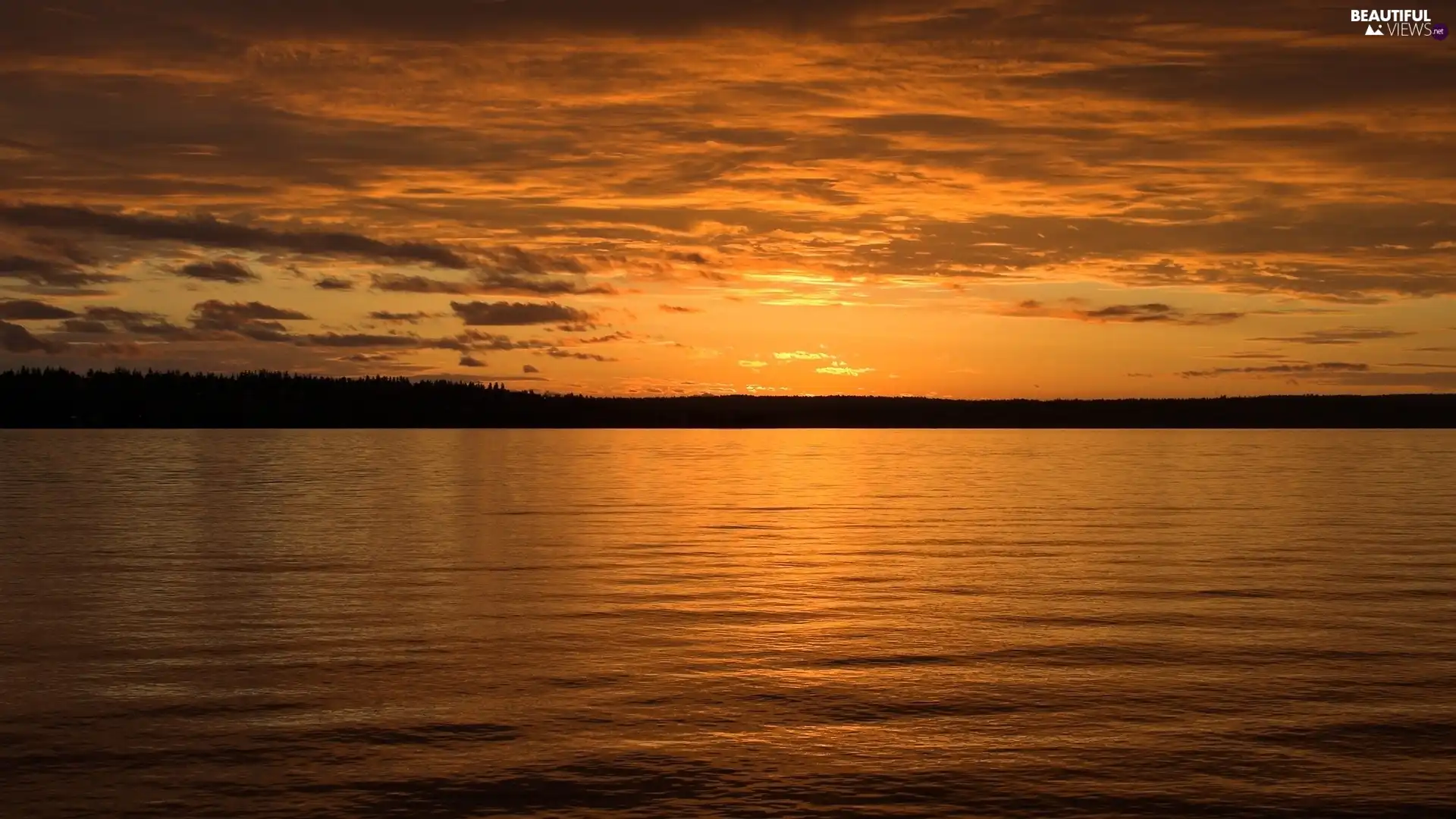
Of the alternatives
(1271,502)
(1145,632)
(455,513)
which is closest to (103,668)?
(1145,632)

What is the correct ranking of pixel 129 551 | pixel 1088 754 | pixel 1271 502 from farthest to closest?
pixel 1271 502, pixel 129 551, pixel 1088 754

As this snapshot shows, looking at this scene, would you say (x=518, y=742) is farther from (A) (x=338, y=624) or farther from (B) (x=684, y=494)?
(B) (x=684, y=494)

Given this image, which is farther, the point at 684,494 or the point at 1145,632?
the point at 684,494

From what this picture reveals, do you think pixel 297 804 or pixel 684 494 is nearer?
pixel 297 804

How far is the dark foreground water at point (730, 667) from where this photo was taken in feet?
56.9

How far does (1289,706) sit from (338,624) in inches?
757

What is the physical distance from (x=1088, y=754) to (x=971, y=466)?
3977 inches

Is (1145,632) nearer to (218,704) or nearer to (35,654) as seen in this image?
(218,704)

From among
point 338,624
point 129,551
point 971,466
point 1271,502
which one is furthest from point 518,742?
point 971,466

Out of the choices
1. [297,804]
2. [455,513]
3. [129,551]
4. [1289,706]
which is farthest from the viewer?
[455,513]

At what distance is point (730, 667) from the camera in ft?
80.6

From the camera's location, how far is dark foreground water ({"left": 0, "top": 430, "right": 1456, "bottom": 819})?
1734 centimetres

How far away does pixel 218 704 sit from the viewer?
71.2ft

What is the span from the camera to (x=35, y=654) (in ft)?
85.4
